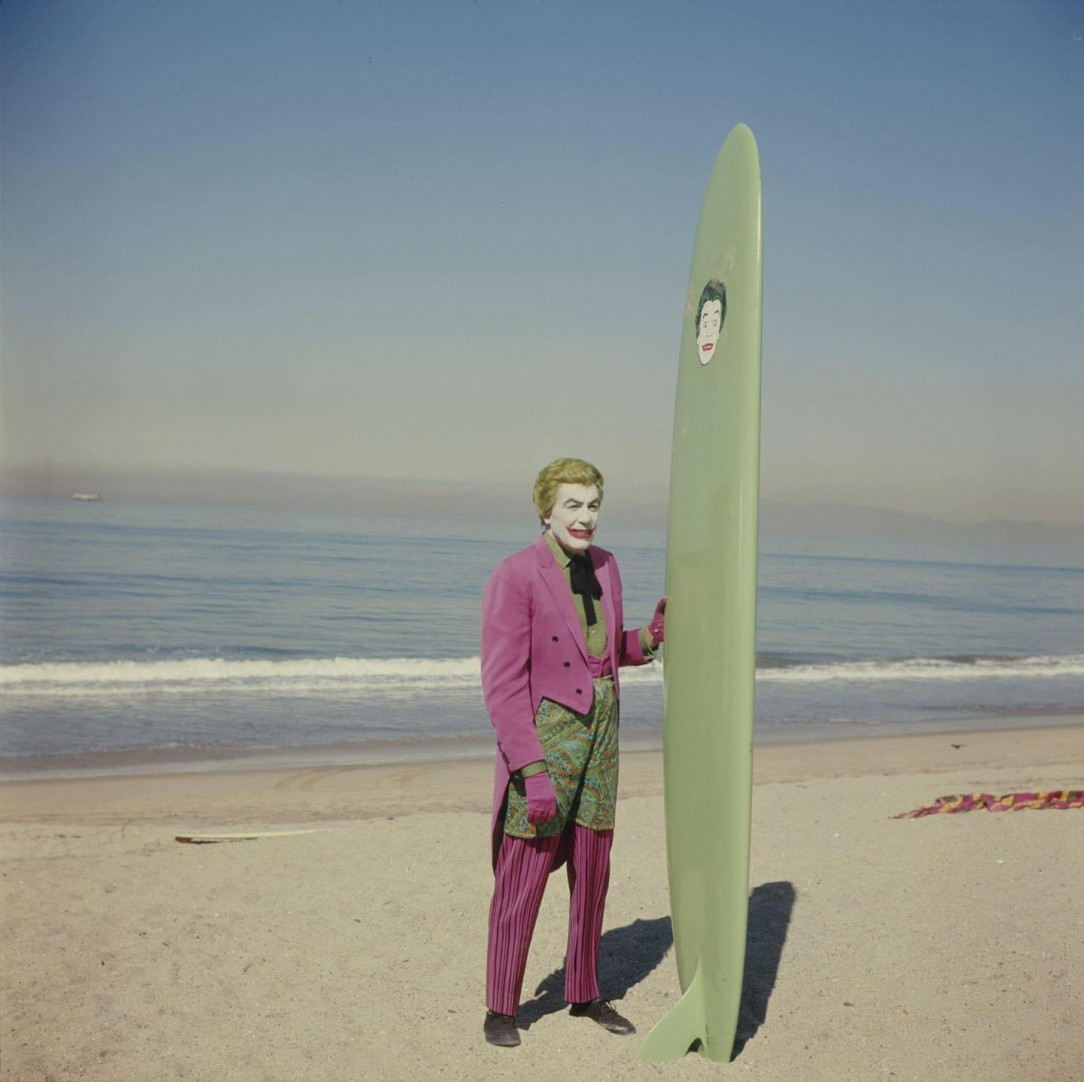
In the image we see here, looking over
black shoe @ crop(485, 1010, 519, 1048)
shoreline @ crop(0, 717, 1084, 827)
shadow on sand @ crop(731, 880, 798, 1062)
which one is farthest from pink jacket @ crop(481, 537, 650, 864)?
shoreline @ crop(0, 717, 1084, 827)

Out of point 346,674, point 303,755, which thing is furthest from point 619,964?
point 346,674

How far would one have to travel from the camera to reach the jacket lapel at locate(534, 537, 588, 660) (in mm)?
2920

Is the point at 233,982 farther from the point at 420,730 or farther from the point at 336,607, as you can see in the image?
the point at 336,607

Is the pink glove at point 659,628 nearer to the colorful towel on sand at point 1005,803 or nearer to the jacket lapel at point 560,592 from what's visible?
the jacket lapel at point 560,592

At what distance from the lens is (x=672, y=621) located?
303 cm

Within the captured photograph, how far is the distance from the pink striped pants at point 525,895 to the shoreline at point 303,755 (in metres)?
3.61

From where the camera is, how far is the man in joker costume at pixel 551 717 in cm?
286

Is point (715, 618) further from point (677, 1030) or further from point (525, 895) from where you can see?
point (677, 1030)

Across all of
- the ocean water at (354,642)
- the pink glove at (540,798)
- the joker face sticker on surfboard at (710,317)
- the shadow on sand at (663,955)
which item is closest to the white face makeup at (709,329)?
the joker face sticker on surfboard at (710,317)

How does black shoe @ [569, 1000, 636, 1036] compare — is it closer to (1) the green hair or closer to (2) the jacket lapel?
(2) the jacket lapel

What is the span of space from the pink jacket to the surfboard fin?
0.68 m

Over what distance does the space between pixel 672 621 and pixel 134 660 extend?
1235cm

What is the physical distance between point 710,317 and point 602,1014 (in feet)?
6.37

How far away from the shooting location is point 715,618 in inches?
108
